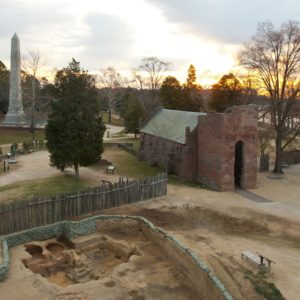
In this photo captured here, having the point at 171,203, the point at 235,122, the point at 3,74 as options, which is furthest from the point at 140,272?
the point at 3,74

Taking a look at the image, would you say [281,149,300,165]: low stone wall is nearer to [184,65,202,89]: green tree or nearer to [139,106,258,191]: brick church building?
[139,106,258,191]: brick church building

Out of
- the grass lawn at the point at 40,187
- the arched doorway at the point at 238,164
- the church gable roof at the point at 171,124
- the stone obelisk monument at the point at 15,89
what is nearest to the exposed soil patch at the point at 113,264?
the grass lawn at the point at 40,187

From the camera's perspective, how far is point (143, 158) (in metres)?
40.7

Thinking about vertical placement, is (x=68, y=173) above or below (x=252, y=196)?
above

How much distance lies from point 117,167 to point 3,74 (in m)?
54.7

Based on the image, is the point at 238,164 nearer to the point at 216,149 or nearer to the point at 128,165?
the point at 216,149

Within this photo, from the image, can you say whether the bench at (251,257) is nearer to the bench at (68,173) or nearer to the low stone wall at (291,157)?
the bench at (68,173)

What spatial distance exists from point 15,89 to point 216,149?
39342 millimetres

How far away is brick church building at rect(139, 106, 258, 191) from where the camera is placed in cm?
2784

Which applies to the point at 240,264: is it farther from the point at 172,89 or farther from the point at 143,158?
the point at 172,89

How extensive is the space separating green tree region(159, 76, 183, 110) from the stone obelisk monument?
2450cm

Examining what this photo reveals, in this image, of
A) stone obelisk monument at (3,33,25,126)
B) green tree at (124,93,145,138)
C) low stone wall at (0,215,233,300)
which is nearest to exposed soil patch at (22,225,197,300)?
low stone wall at (0,215,233,300)

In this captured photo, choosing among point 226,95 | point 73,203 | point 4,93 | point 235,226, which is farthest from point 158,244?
point 4,93

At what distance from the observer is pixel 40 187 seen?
26781mm
